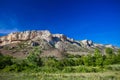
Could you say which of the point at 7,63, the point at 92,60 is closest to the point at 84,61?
the point at 92,60

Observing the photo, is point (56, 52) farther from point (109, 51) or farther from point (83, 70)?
point (83, 70)

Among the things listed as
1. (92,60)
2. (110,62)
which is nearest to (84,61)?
(92,60)

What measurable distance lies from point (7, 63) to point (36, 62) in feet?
30.9

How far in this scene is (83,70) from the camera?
60281mm

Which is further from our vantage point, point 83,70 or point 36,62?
point 36,62

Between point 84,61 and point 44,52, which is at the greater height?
point 44,52

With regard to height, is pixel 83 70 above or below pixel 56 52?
below

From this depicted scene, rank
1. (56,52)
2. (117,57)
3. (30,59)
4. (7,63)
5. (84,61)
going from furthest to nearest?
(56,52)
(117,57)
(84,61)
(30,59)
(7,63)

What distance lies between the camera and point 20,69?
66.6 m

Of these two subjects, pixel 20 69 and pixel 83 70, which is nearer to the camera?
pixel 83 70

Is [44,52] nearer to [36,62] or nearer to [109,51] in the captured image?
[109,51]

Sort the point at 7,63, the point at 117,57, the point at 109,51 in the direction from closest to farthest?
the point at 7,63
the point at 117,57
the point at 109,51

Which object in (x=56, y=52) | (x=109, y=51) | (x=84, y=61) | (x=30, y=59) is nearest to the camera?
(x=30, y=59)

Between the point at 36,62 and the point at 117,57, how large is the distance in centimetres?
3428
